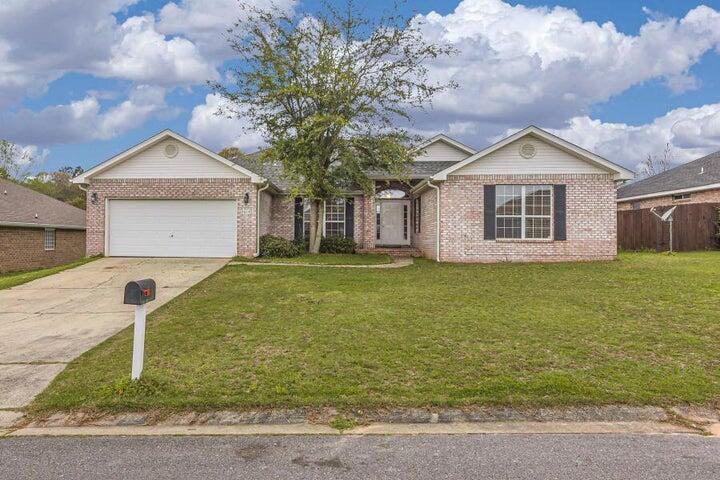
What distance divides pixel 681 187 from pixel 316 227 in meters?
16.9

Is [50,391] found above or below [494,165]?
below

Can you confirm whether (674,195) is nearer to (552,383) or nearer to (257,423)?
(552,383)

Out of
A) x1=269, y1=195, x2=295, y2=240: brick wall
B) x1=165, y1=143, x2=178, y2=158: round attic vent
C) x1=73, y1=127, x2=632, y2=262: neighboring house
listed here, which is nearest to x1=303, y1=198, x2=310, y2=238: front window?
x1=269, y1=195, x2=295, y2=240: brick wall

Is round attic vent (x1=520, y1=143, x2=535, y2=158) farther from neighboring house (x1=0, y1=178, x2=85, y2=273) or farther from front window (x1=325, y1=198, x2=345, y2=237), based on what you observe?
neighboring house (x1=0, y1=178, x2=85, y2=273)

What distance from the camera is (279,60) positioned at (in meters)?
15.6

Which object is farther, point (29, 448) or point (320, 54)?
point (320, 54)

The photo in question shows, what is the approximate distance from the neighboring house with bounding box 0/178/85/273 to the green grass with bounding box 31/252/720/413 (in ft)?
46.5

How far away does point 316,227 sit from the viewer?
1764 cm

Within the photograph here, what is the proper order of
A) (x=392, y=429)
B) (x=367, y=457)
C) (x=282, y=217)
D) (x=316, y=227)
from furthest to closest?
(x=282, y=217) → (x=316, y=227) → (x=392, y=429) → (x=367, y=457)

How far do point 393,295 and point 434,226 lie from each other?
Answer: 23.2 ft

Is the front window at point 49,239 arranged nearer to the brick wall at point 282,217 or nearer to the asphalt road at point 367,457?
the brick wall at point 282,217

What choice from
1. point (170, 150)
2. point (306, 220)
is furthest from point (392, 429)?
point (306, 220)

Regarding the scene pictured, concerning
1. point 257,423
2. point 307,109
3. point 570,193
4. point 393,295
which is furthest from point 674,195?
point 257,423

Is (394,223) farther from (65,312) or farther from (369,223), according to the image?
(65,312)
